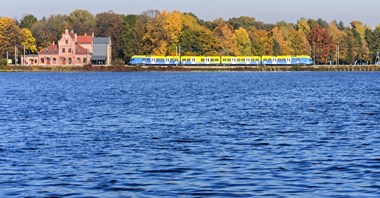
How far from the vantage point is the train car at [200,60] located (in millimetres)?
188750

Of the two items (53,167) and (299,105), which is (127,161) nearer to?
(53,167)

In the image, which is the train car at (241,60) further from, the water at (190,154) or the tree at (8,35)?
the water at (190,154)

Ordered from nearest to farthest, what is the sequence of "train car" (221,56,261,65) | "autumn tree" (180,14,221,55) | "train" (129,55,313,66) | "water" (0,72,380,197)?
1. "water" (0,72,380,197)
2. "train" (129,55,313,66)
3. "autumn tree" (180,14,221,55)
4. "train car" (221,56,261,65)

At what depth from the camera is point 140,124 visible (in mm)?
40000

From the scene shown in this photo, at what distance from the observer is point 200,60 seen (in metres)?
190

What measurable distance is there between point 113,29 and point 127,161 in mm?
165720

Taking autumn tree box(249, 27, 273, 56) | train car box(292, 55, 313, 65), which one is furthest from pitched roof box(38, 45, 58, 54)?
train car box(292, 55, 313, 65)

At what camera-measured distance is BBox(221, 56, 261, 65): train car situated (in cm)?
19062

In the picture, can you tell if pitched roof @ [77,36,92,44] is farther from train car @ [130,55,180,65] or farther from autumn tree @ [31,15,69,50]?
train car @ [130,55,180,65]

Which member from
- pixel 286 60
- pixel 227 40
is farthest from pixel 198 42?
pixel 286 60

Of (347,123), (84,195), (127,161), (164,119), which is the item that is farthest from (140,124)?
(84,195)

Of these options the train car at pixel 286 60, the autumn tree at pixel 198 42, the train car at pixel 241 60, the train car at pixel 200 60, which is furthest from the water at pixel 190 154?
the train car at pixel 286 60

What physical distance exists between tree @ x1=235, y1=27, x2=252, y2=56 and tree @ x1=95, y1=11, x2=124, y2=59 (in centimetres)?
3074

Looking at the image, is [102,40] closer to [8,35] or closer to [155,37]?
[155,37]
